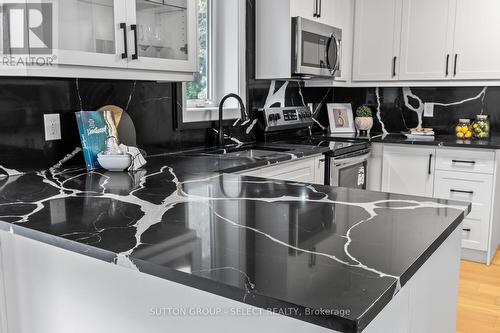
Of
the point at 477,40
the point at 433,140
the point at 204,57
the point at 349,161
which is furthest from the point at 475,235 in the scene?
the point at 204,57

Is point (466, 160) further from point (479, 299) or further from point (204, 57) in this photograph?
point (204, 57)

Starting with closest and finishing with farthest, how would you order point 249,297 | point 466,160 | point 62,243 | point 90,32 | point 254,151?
1. point 249,297
2. point 62,243
3. point 90,32
4. point 254,151
5. point 466,160

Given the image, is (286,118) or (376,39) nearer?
(286,118)

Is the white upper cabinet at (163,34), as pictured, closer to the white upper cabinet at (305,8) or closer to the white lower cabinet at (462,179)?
the white upper cabinet at (305,8)

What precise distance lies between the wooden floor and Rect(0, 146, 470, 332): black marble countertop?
1.38 metres

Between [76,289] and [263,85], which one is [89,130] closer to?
[76,289]

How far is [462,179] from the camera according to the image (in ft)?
11.5

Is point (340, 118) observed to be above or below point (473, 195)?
above

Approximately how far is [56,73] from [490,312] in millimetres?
2662

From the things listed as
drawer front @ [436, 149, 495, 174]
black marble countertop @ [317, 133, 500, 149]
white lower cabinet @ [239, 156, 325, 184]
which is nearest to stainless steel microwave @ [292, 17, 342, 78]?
black marble countertop @ [317, 133, 500, 149]

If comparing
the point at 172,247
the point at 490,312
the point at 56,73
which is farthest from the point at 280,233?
the point at 490,312

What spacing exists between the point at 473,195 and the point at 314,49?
1651mm

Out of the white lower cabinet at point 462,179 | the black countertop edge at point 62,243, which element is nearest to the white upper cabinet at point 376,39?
the white lower cabinet at point 462,179

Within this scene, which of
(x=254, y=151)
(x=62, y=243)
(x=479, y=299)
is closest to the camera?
(x=62, y=243)
